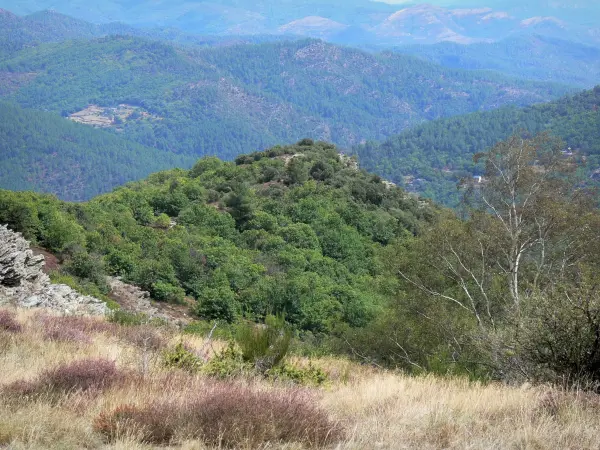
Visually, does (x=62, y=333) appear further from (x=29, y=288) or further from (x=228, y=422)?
(x=29, y=288)

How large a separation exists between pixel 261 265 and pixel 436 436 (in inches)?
859

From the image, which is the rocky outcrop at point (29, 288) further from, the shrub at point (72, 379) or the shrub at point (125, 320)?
the shrub at point (72, 379)

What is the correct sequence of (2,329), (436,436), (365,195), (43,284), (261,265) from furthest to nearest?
(365,195), (261,265), (43,284), (2,329), (436,436)

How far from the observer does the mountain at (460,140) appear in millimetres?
115056

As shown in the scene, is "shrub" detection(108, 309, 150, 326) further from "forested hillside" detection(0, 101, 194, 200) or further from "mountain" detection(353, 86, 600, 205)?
"forested hillside" detection(0, 101, 194, 200)

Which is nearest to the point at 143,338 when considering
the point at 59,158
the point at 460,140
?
the point at 460,140

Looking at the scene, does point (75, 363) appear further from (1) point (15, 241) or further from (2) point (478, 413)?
(1) point (15, 241)

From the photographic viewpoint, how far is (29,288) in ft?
43.2

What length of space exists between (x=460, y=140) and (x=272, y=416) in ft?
516

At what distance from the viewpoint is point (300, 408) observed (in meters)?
4.75

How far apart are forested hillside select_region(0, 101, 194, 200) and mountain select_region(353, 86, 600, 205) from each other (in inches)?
2654

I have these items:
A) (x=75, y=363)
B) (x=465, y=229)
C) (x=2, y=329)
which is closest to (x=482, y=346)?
(x=75, y=363)

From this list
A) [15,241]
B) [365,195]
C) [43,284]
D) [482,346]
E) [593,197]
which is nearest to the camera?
[482,346]

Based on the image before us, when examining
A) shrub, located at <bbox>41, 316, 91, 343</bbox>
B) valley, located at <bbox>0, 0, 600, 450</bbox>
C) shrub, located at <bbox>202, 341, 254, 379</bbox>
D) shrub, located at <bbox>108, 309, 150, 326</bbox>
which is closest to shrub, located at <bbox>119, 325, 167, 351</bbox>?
valley, located at <bbox>0, 0, 600, 450</bbox>
